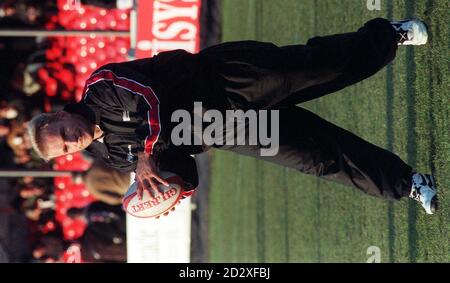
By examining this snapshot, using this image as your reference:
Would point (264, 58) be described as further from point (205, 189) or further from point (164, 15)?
point (205, 189)

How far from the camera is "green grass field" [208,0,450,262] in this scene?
17.1 ft

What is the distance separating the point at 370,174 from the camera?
4.96m

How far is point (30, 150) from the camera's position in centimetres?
982

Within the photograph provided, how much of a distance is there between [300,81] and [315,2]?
369 cm

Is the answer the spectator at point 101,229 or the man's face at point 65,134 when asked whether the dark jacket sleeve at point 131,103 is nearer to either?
the man's face at point 65,134

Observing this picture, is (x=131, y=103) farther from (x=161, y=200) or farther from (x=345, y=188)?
(x=345, y=188)

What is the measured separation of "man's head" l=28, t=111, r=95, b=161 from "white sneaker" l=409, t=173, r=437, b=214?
1.98m

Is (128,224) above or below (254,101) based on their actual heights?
below

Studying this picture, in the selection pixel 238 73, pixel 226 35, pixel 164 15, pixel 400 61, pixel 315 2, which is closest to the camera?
pixel 238 73

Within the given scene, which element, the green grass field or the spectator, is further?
the spectator
